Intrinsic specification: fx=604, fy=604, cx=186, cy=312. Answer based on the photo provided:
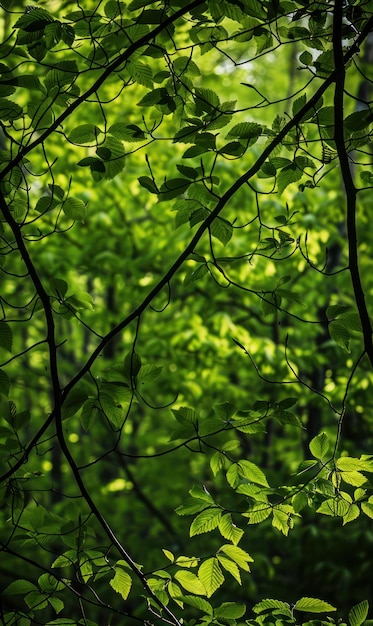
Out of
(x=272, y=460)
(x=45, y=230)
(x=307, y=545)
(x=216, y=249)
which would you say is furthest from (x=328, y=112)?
(x=272, y=460)

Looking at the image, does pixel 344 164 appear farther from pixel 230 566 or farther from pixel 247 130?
pixel 230 566

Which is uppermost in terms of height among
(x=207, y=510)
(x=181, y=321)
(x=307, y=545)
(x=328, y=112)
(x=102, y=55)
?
(x=102, y=55)

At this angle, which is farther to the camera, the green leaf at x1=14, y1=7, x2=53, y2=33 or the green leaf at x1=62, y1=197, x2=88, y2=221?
the green leaf at x1=62, y1=197, x2=88, y2=221

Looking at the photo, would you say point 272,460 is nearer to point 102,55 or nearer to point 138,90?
point 138,90

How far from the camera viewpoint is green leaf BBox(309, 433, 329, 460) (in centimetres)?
132

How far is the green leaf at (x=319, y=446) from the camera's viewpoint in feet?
4.33

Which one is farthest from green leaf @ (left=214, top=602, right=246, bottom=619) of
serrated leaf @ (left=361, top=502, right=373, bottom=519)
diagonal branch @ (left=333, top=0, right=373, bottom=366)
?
diagonal branch @ (left=333, top=0, right=373, bottom=366)

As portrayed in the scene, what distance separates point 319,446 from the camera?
4.36ft

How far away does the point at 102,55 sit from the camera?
143cm

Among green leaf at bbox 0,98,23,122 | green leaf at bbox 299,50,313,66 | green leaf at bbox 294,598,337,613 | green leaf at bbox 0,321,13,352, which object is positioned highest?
green leaf at bbox 299,50,313,66

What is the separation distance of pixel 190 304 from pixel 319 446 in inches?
144

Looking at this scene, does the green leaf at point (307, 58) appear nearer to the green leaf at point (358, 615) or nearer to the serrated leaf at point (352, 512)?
the serrated leaf at point (352, 512)

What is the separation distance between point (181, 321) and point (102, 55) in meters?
2.78

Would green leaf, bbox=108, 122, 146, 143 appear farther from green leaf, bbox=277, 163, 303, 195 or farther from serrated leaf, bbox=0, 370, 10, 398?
serrated leaf, bbox=0, 370, 10, 398
